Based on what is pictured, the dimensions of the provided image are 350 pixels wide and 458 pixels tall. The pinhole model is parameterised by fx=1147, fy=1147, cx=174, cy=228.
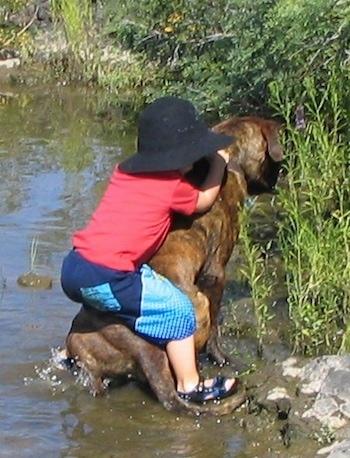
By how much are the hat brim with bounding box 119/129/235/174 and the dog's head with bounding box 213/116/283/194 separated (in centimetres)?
80

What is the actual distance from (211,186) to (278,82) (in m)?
2.74

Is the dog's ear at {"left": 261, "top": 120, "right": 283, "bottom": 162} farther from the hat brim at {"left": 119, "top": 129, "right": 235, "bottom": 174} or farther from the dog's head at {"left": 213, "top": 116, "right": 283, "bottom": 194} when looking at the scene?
the hat brim at {"left": 119, "top": 129, "right": 235, "bottom": 174}

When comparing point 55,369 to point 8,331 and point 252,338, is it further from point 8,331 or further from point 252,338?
point 252,338

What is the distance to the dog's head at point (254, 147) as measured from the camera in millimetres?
6426

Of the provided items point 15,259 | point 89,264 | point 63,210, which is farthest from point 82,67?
point 89,264

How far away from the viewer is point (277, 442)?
517 centimetres

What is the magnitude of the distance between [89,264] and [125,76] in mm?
8438

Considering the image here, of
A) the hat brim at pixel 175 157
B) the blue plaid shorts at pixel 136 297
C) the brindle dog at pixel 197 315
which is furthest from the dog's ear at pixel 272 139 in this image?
the blue plaid shorts at pixel 136 297

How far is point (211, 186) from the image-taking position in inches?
225

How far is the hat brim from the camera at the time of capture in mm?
5445

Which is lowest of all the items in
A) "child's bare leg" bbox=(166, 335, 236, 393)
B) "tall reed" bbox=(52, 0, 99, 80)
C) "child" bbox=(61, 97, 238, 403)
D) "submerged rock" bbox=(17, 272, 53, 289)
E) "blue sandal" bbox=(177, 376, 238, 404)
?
"tall reed" bbox=(52, 0, 99, 80)

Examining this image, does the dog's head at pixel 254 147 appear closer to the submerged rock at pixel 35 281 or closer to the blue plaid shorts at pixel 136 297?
the blue plaid shorts at pixel 136 297

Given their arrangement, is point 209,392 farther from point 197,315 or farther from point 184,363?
point 197,315

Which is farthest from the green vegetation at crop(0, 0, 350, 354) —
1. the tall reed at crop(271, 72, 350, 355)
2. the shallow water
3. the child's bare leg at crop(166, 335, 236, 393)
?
the shallow water
